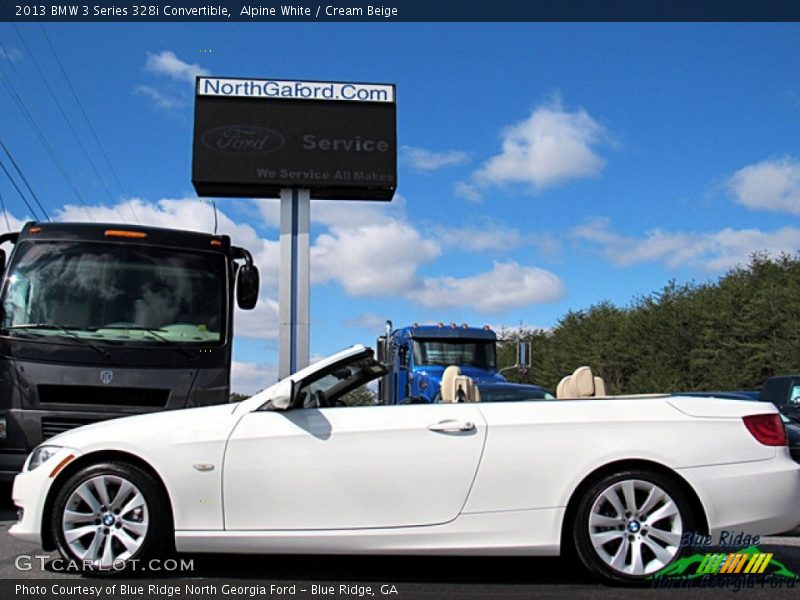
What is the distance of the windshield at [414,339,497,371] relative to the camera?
18.9 m

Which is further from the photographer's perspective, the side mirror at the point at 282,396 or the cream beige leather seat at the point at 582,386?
the cream beige leather seat at the point at 582,386

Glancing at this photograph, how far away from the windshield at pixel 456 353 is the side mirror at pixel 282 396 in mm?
13428

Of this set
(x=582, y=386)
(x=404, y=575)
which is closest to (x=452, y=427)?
(x=404, y=575)

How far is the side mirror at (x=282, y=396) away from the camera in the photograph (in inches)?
208

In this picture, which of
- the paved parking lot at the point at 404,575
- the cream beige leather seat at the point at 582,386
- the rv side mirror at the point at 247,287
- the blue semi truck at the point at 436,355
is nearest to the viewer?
the paved parking lot at the point at 404,575

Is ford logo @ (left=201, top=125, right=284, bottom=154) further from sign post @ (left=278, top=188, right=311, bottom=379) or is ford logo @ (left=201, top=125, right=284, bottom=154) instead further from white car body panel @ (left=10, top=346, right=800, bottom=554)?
white car body panel @ (left=10, top=346, right=800, bottom=554)

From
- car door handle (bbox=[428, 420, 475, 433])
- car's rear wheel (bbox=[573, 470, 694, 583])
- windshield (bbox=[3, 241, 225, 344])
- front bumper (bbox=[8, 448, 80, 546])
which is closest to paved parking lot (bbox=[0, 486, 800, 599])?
car's rear wheel (bbox=[573, 470, 694, 583])

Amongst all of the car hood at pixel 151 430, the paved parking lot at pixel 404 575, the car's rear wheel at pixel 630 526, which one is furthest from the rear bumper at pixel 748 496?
the car hood at pixel 151 430

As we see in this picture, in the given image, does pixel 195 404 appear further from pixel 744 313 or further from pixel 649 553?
pixel 744 313

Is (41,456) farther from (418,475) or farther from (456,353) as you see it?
(456,353)

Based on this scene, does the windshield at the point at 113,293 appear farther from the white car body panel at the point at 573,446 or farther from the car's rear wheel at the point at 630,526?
the car's rear wheel at the point at 630,526

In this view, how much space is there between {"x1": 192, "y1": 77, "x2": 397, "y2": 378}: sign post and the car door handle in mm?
12605

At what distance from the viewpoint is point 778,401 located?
1664 cm

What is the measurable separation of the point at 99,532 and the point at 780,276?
145ft
